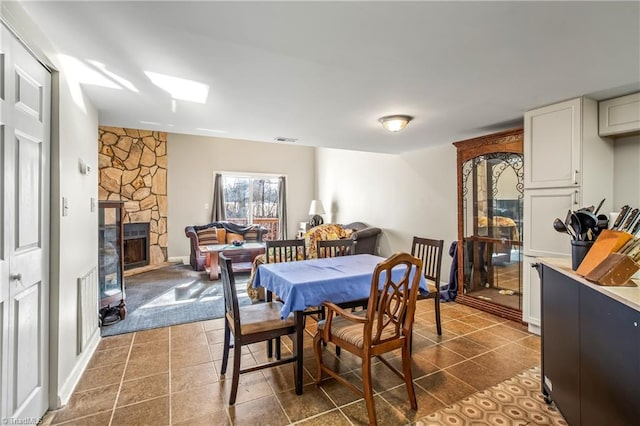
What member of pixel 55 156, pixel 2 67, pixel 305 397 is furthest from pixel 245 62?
pixel 305 397

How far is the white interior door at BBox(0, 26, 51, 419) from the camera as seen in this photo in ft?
4.62

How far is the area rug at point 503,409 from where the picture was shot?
5.99ft

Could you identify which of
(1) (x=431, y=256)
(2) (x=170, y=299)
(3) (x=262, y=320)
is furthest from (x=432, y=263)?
(2) (x=170, y=299)

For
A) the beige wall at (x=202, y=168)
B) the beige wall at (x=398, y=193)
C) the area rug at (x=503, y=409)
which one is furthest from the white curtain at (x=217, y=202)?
the area rug at (x=503, y=409)

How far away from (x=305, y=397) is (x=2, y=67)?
2439 mm

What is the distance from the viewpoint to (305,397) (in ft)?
6.75

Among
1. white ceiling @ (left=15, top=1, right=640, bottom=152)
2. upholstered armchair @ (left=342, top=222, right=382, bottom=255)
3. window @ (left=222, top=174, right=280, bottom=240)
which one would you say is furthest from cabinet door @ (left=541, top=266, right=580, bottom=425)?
window @ (left=222, top=174, right=280, bottom=240)

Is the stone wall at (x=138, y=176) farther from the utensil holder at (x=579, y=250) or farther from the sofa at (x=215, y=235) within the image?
the utensil holder at (x=579, y=250)

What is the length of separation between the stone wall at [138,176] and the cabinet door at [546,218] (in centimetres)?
673

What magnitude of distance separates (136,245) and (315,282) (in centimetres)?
559

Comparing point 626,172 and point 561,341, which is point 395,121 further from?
point 561,341

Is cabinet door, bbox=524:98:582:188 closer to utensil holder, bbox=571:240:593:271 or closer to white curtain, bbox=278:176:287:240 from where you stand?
utensil holder, bbox=571:240:593:271

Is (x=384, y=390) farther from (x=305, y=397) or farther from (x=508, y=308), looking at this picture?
(x=508, y=308)

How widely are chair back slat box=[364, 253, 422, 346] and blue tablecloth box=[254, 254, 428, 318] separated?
1.29 ft
